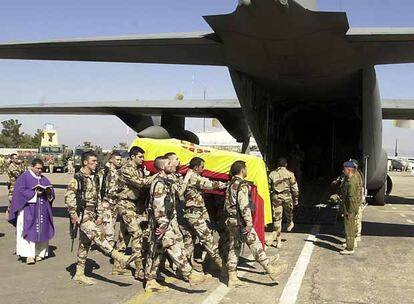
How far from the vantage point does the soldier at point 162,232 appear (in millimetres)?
5531

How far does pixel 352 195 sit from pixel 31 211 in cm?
558

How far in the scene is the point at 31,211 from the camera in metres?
7.25

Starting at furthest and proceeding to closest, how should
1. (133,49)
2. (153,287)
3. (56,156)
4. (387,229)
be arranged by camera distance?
(56,156) → (387,229) → (133,49) → (153,287)

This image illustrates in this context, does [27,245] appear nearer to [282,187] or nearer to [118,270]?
[118,270]

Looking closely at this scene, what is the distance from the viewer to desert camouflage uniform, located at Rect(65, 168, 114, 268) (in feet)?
19.7

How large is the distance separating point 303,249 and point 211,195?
7.04 feet

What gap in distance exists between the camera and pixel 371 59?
28.2 feet

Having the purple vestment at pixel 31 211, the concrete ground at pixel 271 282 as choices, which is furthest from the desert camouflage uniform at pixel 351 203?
the purple vestment at pixel 31 211

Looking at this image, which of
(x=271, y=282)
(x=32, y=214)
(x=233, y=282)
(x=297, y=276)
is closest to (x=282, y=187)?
(x=297, y=276)

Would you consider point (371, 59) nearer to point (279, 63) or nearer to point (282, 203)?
point (279, 63)

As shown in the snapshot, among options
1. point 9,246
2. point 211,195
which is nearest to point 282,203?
point 211,195

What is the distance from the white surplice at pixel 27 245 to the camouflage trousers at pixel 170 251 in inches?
99.8

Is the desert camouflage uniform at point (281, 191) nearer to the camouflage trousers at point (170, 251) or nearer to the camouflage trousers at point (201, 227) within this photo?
the camouflage trousers at point (201, 227)

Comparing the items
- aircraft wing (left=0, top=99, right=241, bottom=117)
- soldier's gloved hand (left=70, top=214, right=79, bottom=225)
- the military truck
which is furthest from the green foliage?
soldier's gloved hand (left=70, top=214, right=79, bottom=225)
